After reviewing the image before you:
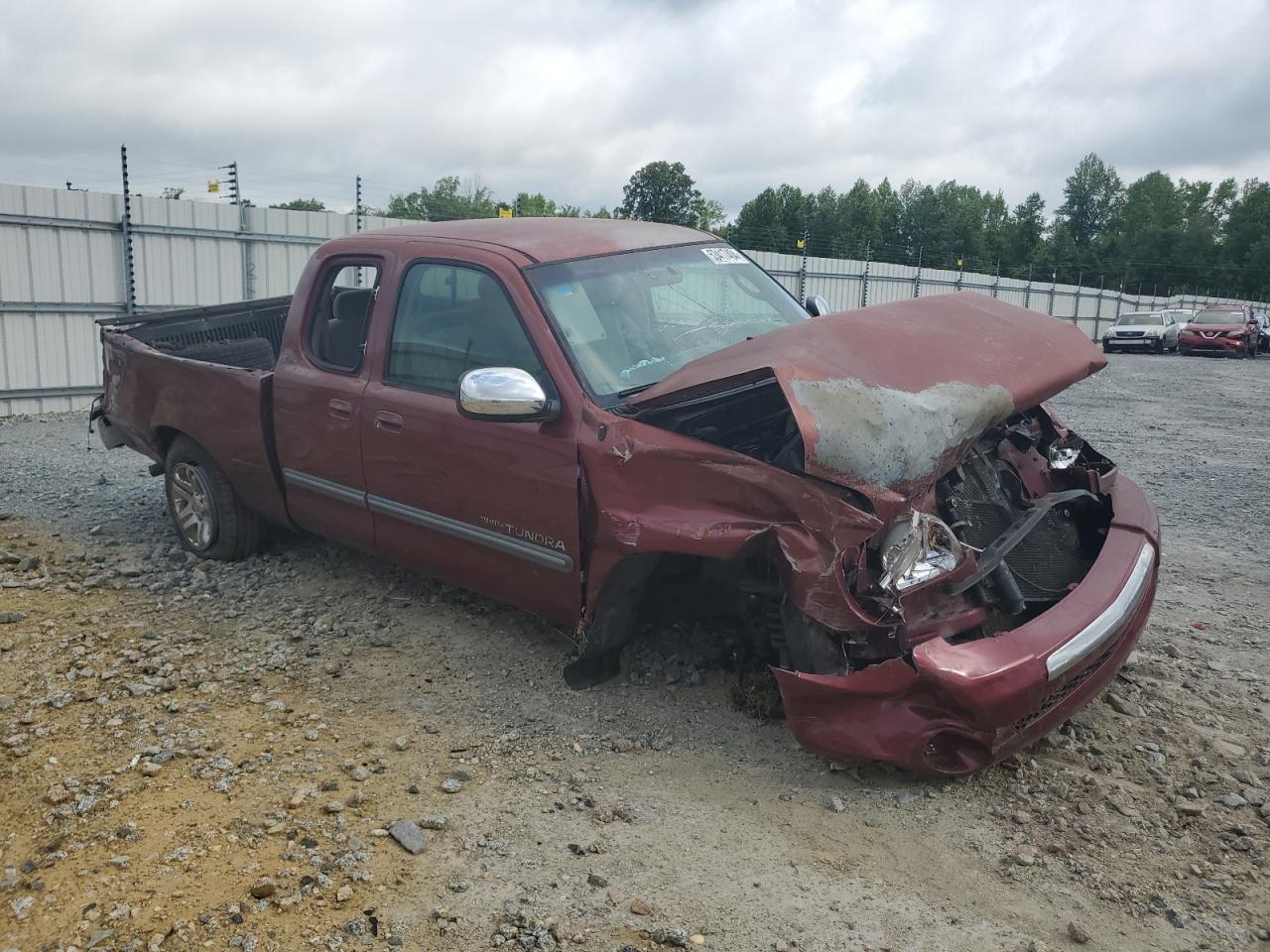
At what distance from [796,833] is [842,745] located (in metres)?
0.30

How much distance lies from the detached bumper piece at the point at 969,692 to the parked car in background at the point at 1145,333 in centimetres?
2897

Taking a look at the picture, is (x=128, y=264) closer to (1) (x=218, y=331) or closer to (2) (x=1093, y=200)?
(1) (x=218, y=331)

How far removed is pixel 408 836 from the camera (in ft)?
10.2

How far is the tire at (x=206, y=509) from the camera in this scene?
5.55m

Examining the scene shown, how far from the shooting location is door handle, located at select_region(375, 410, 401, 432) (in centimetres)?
433

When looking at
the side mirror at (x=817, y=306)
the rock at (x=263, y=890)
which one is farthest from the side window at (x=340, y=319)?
the rock at (x=263, y=890)

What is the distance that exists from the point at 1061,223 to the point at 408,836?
117 metres

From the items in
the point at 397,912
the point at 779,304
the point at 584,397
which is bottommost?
the point at 397,912

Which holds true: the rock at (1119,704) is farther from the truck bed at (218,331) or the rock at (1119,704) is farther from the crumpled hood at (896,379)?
the truck bed at (218,331)

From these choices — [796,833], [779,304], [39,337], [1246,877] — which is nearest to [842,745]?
[796,833]

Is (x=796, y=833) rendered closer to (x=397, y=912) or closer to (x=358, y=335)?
(x=397, y=912)

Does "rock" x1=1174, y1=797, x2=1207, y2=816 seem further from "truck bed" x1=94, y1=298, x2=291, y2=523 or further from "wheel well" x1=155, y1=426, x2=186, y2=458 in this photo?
"wheel well" x1=155, y1=426, x2=186, y2=458

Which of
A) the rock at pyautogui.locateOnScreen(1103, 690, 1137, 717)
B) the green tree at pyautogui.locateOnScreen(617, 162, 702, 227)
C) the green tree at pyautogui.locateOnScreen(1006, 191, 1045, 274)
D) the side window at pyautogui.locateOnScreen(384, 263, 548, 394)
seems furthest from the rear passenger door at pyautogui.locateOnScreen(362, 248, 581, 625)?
the green tree at pyautogui.locateOnScreen(1006, 191, 1045, 274)

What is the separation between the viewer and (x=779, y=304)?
16.0 feet
